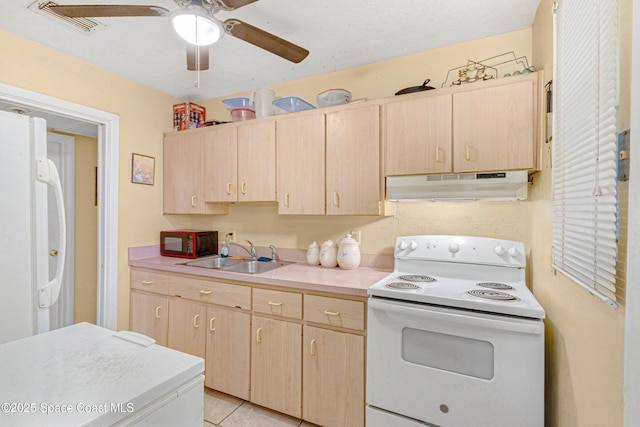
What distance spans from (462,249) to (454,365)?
0.70 meters

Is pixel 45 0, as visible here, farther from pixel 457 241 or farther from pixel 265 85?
pixel 457 241

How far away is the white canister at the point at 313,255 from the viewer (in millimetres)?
2391

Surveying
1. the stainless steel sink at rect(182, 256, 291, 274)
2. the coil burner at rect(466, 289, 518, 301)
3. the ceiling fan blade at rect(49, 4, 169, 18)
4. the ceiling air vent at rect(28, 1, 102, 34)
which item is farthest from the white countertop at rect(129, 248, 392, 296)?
the ceiling air vent at rect(28, 1, 102, 34)

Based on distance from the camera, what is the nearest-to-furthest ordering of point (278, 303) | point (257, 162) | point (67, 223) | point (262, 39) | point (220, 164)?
point (262, 39), point (278, 303), point (257, 162), point (220, 164), point (67, 223)

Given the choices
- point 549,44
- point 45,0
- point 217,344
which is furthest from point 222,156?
point 549,44

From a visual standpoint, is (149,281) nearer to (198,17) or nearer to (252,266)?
(252,266)

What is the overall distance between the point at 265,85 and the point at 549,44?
2079mm

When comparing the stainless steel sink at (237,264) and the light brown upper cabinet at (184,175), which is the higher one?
the light brown upper cabinet at (184,175)

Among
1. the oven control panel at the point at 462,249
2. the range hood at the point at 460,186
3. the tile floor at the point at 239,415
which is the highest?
the range hood at the point at 460,186

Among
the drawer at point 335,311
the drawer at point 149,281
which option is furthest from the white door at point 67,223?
the drawer at point 335,311

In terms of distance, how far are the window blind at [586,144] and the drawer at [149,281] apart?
8.26ft

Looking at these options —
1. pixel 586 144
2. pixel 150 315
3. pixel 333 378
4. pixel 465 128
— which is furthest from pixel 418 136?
pixel 150 315

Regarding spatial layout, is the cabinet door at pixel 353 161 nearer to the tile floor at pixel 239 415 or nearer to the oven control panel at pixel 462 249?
the oven control panel at pixel 462 249

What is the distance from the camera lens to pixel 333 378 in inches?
69.3
